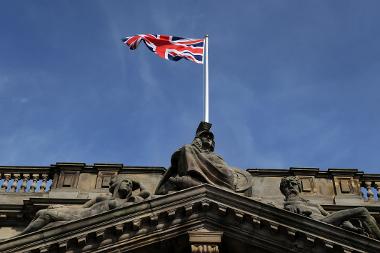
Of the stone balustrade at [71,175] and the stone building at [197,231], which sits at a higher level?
the stone balustrade at [71,175]

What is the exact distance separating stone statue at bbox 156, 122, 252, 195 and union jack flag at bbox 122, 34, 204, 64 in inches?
→ 248

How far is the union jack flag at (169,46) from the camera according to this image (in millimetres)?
25141

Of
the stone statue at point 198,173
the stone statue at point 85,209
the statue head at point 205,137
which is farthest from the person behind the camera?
the statue head at point 205,137

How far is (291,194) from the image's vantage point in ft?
59.1

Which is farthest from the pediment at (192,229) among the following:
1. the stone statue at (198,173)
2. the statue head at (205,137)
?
the statue head at (205,137)

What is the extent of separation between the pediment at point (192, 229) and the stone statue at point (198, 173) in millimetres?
1548

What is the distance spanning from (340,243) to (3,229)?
9.84 m

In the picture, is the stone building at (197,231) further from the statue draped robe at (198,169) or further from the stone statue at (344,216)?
the statue draped robe at (198,169)

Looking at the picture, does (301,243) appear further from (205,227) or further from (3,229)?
(3,229)

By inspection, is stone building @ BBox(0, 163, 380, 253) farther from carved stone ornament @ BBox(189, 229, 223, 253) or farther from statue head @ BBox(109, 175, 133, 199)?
statue head @ BBox(109, 175, 133, 199)

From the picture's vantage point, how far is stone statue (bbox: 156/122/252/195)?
1791 cm

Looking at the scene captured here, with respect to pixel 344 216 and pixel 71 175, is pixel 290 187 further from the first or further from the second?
pixel 71 175


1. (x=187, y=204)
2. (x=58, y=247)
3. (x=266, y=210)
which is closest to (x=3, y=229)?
A: (x=58, y=247)

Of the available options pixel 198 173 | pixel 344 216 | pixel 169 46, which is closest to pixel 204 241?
pixel 198 173
